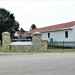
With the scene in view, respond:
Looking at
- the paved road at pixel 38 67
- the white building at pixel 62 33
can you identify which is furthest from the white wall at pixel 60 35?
the paved road at pixel 38 67

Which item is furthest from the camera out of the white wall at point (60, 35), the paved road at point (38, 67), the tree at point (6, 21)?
the tree at point (6, 21)

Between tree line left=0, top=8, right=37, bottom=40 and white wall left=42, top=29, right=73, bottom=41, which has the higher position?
tree line left=0, top=8, right=37, bottom=40

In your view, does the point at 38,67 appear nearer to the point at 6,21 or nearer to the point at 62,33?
the point at 62,33

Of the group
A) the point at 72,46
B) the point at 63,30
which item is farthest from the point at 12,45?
the point at 63,30

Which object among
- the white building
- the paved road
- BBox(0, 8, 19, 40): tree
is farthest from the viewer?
BBox(0, 8, 19, 40): tree

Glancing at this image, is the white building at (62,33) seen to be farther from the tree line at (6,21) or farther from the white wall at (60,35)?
the tree line at (6,21)

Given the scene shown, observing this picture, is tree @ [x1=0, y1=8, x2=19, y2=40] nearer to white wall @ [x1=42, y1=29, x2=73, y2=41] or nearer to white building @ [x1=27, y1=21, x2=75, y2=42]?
white building @ [x1=27, y1=21, x2=75, y2=42]

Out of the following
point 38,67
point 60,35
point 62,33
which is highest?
point 62,33

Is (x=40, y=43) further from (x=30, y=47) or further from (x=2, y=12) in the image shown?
(x=2, y=12)

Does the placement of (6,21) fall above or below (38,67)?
above

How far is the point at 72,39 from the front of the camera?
35.7 metres

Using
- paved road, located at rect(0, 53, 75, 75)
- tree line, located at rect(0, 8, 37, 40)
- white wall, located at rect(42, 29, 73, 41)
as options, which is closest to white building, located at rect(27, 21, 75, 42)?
white wall, located at rect(42, 29, 73, 41)

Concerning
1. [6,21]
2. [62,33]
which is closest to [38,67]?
[62,33]

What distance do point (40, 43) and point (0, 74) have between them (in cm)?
1598
